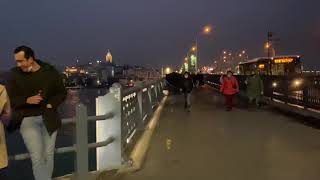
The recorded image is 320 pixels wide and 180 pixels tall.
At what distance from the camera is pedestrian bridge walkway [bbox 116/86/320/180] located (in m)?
8.35

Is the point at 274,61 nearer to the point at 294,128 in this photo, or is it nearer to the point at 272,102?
the point at 272,102

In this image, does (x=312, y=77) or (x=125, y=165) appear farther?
(x=312, y=77)

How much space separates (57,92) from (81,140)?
1261 mm

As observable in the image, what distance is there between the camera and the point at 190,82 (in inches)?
872

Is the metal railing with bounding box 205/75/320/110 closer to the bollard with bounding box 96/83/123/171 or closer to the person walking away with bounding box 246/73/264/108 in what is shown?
the person walking away with bounding box 246/73/264/108

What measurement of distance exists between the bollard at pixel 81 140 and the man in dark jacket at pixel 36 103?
3.28 ft

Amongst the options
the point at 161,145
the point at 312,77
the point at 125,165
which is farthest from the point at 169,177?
the point at 312,77

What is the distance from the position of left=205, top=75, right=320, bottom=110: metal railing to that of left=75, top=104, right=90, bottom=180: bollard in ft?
38.9

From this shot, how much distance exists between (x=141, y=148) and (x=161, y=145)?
1.13 m

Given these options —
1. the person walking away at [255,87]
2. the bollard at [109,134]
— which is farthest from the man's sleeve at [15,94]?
the person walking away at [255,87]

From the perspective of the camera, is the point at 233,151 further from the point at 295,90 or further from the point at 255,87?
the point at 255,87

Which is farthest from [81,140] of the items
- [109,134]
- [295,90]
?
[295,90]

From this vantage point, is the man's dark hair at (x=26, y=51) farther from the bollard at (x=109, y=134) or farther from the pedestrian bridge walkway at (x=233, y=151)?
the pedestrian bridge walkway at (x=233, y=151)

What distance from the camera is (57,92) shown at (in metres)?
6.24
